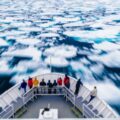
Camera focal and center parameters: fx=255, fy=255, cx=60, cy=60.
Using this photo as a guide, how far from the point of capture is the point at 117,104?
426 inches

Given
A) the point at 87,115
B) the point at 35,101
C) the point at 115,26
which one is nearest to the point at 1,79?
the point at 35,101

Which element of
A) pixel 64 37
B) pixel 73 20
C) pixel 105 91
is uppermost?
pixel 105 91

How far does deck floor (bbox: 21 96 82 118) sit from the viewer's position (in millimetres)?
8184

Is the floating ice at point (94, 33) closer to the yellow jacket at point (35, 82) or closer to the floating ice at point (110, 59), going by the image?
the floating ice at point (110, 59)

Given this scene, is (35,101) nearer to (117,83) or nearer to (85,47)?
(117,83)

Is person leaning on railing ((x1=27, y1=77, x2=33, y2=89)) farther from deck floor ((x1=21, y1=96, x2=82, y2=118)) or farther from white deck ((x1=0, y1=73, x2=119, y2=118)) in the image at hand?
deck floor ((x1=21, y1=96, x2=82, y2=118))

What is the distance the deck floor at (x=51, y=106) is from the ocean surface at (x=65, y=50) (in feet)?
9.23

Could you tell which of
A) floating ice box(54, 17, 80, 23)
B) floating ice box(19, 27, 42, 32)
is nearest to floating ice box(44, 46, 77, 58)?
floating ice box(19, 27, 42, 32)

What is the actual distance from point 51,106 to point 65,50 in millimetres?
10017

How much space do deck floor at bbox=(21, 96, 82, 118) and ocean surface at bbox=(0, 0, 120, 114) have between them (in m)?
2.81

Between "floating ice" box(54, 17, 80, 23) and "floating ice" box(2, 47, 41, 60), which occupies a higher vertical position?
"floating ice" box(2, 47, 41, 60)

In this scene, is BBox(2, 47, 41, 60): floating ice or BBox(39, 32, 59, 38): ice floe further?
BBox(39, 32, 59, 38): ice floe

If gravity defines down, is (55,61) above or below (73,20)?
above

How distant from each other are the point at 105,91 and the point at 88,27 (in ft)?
49.2
